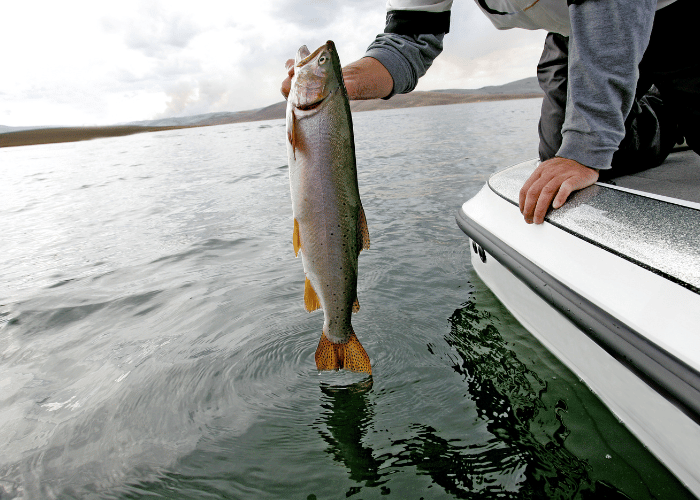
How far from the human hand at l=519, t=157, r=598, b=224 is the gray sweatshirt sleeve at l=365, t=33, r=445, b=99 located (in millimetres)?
991

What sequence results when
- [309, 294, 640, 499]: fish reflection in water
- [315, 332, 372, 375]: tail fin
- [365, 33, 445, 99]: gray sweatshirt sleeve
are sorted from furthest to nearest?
[365, 33, 445, 99]: gray sweatshirt sleeve
[315, 332, 372, 375]: tail fin
[309, 294, 640, 499]: fish reflection in water

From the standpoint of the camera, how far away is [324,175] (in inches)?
77.1

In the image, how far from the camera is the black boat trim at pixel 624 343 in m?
1.62

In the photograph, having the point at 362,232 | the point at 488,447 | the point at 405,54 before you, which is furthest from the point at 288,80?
the point at 488,447

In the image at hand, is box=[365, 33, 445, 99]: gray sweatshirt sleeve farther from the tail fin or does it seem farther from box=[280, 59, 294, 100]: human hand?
the tail fin

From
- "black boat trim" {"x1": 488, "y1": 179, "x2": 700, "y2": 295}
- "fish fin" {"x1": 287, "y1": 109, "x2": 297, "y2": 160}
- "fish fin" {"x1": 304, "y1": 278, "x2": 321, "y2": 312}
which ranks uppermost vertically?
"fish fin" {"x1": 287, "y1": 109, "x2": 297, "y2": 160}

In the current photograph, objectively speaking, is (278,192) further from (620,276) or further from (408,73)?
(620,276)

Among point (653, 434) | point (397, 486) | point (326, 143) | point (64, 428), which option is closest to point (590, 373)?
point (653, 434)

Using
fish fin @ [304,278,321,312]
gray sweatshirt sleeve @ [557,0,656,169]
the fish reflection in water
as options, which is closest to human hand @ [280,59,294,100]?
fish fin @ [304,278,321,312]

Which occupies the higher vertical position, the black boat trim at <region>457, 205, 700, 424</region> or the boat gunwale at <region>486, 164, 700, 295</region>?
the boat gunwale at <region>486, 164, 700, 295</region>

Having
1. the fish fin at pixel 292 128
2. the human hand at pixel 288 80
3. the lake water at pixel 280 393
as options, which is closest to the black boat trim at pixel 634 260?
the lake water at pixel 280 393

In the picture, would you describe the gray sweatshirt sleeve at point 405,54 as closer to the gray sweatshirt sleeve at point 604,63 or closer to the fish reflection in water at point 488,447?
the gray sweatshirt sleeve at point 604,63

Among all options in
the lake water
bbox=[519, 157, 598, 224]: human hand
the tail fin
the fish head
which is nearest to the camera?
the fish head

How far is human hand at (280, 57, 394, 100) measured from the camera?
7.81 ft
